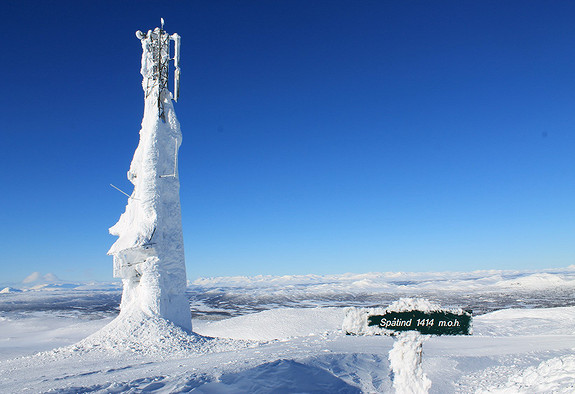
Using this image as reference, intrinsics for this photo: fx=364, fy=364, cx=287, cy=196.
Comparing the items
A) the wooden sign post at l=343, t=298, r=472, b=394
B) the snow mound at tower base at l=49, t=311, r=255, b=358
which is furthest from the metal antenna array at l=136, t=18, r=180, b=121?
the wooden sign post at l=343, t=298, r=472, b=394

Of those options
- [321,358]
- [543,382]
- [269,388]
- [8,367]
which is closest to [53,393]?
[269,388]

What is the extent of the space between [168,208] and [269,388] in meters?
10.1

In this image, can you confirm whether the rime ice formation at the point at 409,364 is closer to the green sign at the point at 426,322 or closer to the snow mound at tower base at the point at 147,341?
the green sign at the point at 426,322

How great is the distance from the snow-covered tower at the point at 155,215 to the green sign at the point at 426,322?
1115 centimetres

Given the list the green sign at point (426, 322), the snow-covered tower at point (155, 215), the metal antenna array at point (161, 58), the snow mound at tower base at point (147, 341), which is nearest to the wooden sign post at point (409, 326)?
the green sign at point (426, 322)

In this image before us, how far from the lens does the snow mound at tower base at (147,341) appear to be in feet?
37.0

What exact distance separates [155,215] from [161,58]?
6836 mm

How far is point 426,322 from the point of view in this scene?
454 cm

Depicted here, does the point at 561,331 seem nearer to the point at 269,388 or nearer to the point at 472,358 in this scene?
the point at 472,358

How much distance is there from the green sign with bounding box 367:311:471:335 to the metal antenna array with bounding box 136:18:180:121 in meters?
13.3

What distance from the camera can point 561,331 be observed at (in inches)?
623

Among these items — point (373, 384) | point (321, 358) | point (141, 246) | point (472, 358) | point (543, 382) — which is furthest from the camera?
point (141, 246)

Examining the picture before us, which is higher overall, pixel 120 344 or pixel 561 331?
pixel 120 344

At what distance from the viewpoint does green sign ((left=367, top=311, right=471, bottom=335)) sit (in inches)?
174
